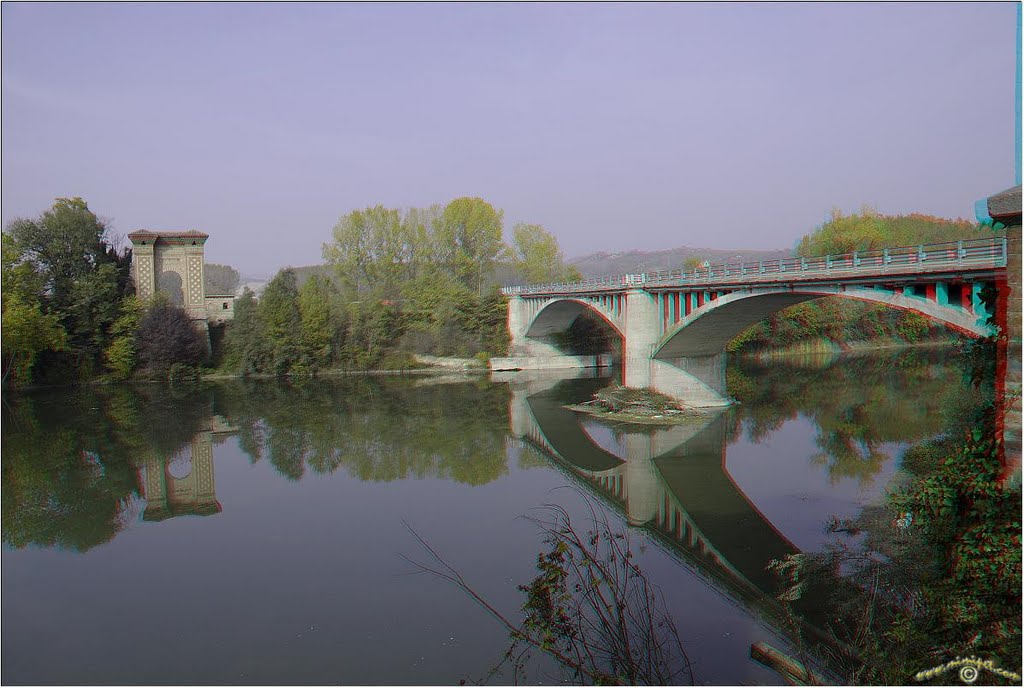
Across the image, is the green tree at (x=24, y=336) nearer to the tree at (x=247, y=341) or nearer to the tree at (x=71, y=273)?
the tree at (x=71, y=273)

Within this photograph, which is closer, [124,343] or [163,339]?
[124,343]

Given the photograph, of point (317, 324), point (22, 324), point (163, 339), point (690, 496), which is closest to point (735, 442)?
point (690, 496)

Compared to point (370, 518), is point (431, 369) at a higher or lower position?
higher

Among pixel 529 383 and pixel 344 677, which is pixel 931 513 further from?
pixel 529 383

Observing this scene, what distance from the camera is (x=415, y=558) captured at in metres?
12.7

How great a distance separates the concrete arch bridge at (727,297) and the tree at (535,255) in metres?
11.6

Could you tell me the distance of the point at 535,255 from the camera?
52.1 meters

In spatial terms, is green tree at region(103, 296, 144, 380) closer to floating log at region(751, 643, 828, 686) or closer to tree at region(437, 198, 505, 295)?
tree at region(437, 198, 505, 295)

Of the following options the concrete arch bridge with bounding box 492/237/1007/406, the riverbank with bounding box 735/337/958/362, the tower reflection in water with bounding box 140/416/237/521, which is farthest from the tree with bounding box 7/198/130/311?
the riverbank with bounding box 735/337/958/362

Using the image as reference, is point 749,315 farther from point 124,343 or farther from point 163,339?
point 124,343

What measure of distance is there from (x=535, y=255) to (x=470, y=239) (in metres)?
4.78

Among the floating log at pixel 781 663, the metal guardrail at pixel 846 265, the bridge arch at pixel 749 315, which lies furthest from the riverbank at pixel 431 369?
the floating log at pixel 781 663

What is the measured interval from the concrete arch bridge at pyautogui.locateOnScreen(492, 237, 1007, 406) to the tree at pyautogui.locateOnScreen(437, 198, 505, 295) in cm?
1178

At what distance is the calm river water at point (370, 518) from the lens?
941 centimetres
